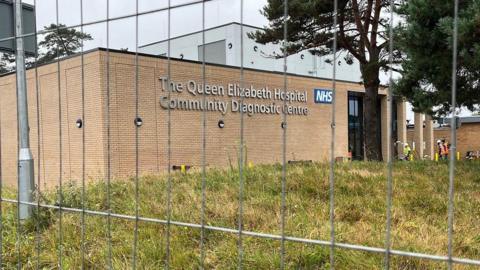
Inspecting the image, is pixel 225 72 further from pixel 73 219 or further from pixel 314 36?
pixel 73 219

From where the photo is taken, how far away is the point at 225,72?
25.7 metres

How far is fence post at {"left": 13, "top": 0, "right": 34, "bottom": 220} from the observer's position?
4.68 metres

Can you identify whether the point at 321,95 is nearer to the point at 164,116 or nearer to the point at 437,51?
the point at 164,116

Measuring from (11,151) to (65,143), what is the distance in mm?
3743

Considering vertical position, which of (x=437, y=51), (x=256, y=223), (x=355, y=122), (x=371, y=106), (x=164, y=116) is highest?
(x=437, y=51)

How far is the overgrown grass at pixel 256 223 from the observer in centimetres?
360

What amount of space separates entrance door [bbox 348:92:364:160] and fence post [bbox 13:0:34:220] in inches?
1285

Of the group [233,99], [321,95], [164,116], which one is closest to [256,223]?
[164,116]

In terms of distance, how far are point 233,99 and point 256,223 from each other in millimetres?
21570

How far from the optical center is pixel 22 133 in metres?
4.96

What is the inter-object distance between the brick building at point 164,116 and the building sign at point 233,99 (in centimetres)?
5

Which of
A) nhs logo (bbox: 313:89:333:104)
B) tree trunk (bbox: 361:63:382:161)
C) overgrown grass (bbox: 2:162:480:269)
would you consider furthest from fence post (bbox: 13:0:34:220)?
nhs logo (bbox: 313:89:333:104)

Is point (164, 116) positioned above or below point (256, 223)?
above

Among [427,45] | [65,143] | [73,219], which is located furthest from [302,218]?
[65,143]
